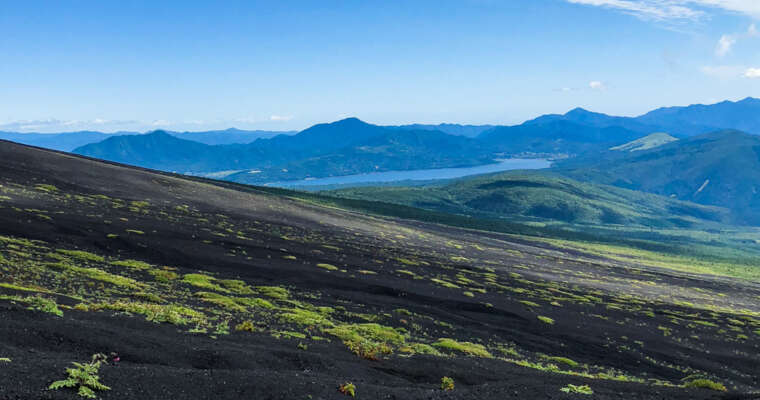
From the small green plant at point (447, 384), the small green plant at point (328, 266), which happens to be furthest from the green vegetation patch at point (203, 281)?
the small green plant at point (447, 384)

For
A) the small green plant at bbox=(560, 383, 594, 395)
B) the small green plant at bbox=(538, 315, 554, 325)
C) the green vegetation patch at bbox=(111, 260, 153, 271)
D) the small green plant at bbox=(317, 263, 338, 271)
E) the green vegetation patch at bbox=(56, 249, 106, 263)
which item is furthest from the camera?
the small green plant at bbox=(317, 263, 338, 271)

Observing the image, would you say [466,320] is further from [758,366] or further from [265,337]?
[758,366]

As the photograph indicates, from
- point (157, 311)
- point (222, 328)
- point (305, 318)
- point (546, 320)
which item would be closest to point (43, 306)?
point (157, 311)

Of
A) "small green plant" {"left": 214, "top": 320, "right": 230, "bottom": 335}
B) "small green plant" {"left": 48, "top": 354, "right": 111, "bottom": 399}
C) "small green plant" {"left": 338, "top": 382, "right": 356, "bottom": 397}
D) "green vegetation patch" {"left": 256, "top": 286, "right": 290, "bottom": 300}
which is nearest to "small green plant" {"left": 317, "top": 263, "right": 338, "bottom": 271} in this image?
"green vegetation patch" {"left": 256, "top": 286, "right": 290, "bottom": 300}

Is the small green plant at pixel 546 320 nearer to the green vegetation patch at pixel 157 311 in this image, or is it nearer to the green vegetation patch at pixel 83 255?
the green vegetation patch at pixel 157 311

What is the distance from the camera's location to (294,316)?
43.2 metres

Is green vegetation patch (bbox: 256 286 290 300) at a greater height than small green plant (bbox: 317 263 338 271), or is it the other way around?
green vegetation patch (bbox: 256 286 290 300)

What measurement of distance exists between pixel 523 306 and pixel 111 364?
65.9 metres

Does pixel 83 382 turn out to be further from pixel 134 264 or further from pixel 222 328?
pixel 134 264

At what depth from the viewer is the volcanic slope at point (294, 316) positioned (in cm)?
2323

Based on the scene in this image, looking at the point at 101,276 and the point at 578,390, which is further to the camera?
the point at 101,276

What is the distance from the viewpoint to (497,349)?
46.5 meters

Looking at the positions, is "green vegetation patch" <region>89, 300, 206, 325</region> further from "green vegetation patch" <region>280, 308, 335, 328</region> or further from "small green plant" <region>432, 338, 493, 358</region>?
"small green plant" <region>432, 338, 493, 358</region>

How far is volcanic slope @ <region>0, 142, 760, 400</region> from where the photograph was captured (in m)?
23.2
